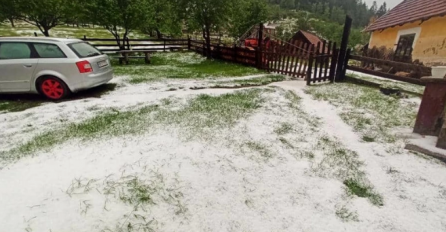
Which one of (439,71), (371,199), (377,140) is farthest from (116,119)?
(439,71)

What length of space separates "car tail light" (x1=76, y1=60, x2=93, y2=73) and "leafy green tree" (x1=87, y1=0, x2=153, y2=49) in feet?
27.9

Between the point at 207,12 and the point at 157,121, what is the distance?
13.3m

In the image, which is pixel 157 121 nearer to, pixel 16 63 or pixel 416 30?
pixel 16 63

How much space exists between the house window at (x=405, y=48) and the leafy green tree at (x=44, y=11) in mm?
19566

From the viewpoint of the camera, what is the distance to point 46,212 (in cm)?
240

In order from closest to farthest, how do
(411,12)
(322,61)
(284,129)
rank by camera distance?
(284,129) → (322,61) → (411,12)

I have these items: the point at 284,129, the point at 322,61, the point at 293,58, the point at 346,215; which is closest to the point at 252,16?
the point at 293,58

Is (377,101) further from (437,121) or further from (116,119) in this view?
(116,119)

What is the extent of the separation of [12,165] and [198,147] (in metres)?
2.54

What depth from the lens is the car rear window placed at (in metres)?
6.45

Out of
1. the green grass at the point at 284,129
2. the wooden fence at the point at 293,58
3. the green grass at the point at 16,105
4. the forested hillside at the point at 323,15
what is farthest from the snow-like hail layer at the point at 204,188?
the forested hillside at the point at 323,15

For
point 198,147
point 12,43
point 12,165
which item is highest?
point 12,43

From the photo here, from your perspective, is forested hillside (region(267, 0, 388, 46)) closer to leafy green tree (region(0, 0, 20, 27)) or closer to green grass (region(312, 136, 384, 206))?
leafy green tree (region(0, 0, 20, 27))

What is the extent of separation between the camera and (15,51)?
6.30 meters
